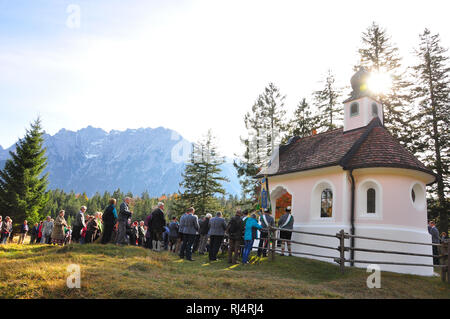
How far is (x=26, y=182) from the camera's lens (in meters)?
32.4

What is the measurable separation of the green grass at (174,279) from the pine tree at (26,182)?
23582mm

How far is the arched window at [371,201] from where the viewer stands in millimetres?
14703

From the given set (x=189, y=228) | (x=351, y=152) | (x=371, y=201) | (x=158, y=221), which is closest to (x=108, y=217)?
(x=158, y=221)

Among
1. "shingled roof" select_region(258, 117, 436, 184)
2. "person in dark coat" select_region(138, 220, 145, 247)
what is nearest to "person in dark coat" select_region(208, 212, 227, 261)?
"person in dark coat" select_region(138, 220, 145, 247)

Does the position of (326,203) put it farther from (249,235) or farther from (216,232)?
(216,232)

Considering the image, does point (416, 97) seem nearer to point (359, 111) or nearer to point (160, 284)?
point (359, 111)

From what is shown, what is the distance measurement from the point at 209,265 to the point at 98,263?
3970 mm

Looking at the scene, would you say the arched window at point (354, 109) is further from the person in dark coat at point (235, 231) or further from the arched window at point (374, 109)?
the person in dark coat at point (235, 231)

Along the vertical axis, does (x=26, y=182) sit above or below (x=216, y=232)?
above

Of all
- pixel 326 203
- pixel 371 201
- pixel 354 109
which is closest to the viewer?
pixel 371 201

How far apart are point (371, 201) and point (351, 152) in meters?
2.31

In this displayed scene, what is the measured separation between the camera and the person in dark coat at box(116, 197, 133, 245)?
41.3ft

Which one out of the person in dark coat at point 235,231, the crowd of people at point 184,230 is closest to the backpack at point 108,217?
the crowd of people at point 184,230
